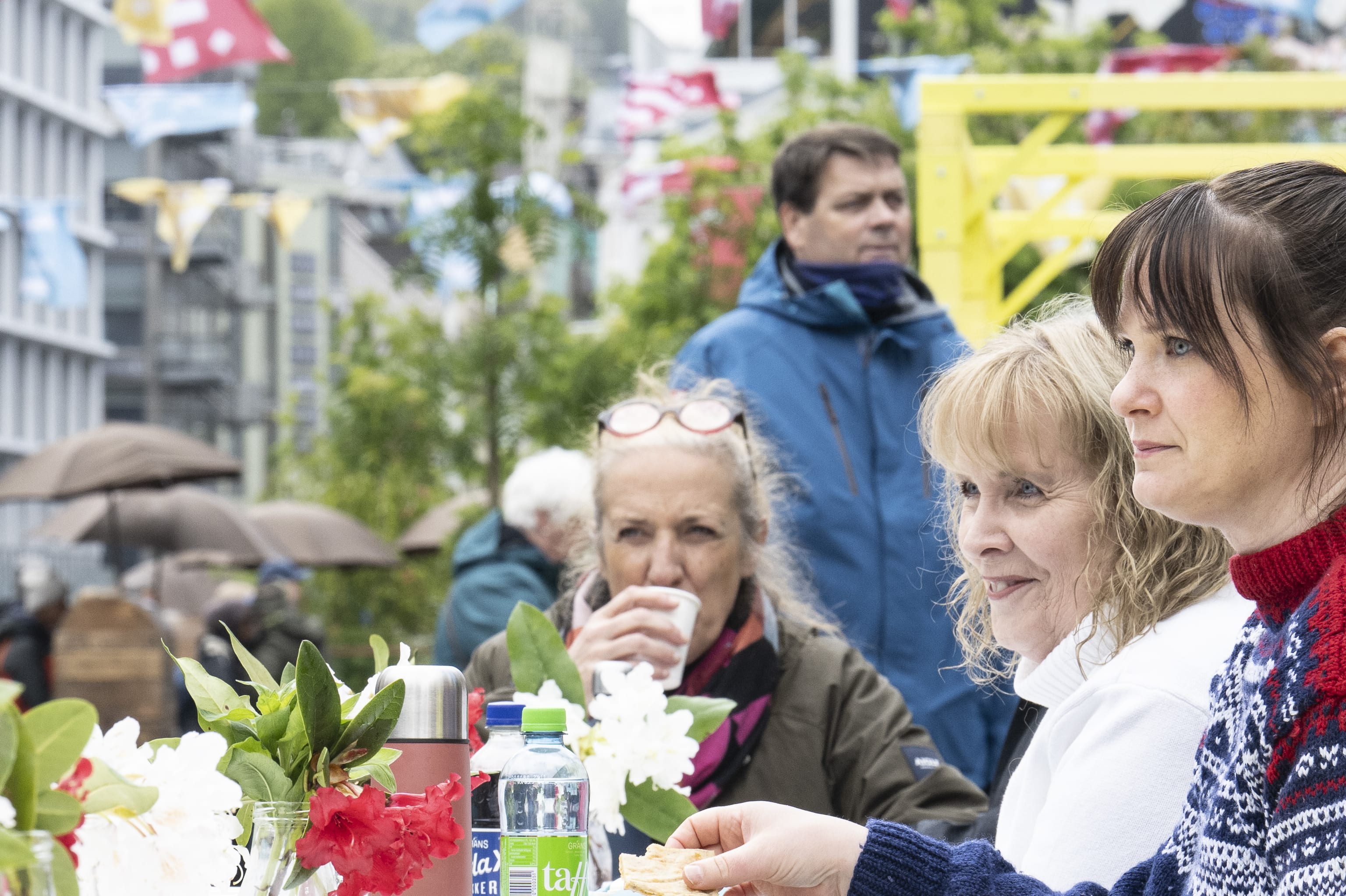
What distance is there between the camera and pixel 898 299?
13.2ft

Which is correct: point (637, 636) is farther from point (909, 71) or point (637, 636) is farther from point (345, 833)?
point (909, 71)

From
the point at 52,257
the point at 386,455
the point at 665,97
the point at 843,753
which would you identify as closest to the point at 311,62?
the point at 52,257

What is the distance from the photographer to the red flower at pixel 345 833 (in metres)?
1.33

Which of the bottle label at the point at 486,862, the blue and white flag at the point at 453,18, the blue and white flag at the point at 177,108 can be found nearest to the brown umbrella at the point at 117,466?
the blue and white flag at the point at 453,18

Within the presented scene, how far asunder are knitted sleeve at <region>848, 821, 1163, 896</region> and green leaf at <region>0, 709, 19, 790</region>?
2.92 feet

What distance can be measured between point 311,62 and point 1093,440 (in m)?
64.5

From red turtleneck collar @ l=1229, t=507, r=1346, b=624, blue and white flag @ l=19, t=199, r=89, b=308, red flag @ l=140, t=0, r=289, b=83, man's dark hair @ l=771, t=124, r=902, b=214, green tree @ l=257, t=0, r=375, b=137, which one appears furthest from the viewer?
green tree @ l=257, t=0, r=375, b=137

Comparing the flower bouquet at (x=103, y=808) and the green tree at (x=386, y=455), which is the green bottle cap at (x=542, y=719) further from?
the green tree at (x=386, y=455)

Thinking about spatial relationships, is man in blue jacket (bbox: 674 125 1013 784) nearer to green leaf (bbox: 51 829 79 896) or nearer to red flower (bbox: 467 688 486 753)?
red flower (bbox: 467 688 486 753)

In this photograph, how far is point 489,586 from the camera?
523cm

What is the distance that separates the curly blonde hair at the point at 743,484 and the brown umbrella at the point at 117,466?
8.10 meters

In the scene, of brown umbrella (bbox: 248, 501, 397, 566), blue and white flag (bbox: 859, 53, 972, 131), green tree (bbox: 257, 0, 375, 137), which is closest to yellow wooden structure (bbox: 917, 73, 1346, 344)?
blue and white flag (bbox: 859, 53, 972, 131)

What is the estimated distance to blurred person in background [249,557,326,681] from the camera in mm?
8828

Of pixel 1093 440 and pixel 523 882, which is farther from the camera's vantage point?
pixel 1093 440
